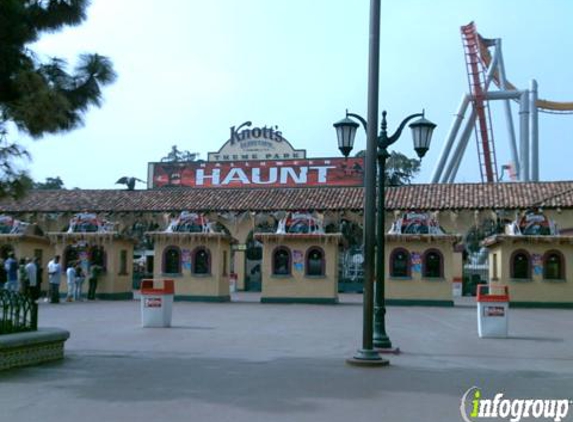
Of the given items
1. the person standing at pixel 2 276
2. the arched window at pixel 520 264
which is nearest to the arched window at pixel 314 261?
the arched window at pixel 520 264

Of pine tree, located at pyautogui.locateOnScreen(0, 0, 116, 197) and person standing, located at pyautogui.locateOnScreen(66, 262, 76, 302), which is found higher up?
pine tree, located at pyautogui.locateOnScreen(0, 0, 116, 197)

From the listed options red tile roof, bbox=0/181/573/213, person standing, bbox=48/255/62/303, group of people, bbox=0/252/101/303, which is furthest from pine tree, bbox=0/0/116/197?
red tile roof, bbox=0/181/573/213

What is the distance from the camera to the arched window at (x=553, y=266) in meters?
31.3

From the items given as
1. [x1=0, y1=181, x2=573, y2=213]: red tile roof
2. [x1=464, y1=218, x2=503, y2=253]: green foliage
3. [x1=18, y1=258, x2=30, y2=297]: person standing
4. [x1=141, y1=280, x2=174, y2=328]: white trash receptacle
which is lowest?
[x1=141, y1=280, x2=174, y2=328]: white trash receptacle

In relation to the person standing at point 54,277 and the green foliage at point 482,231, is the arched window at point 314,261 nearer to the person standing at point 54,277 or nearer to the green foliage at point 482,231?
the person standing at point 54,277

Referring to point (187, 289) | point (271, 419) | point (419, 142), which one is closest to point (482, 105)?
point (187, 289)

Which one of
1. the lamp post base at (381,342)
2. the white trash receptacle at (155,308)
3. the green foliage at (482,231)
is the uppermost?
the green foliage at (482,231)

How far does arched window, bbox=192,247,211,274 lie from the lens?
3250 cm

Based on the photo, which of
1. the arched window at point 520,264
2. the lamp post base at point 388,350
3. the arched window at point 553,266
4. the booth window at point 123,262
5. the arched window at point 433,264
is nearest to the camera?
the lamp post base at point 388,350

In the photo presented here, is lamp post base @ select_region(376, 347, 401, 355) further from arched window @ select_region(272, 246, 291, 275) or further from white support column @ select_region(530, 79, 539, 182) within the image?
white support column @ select_region(530, 79, 539, 182)

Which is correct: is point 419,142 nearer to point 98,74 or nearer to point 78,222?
point 98,74

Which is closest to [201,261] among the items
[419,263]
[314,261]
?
[314,261]

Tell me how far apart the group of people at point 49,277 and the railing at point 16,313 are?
11.4 m

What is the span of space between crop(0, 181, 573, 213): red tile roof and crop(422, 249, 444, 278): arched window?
817 cm
